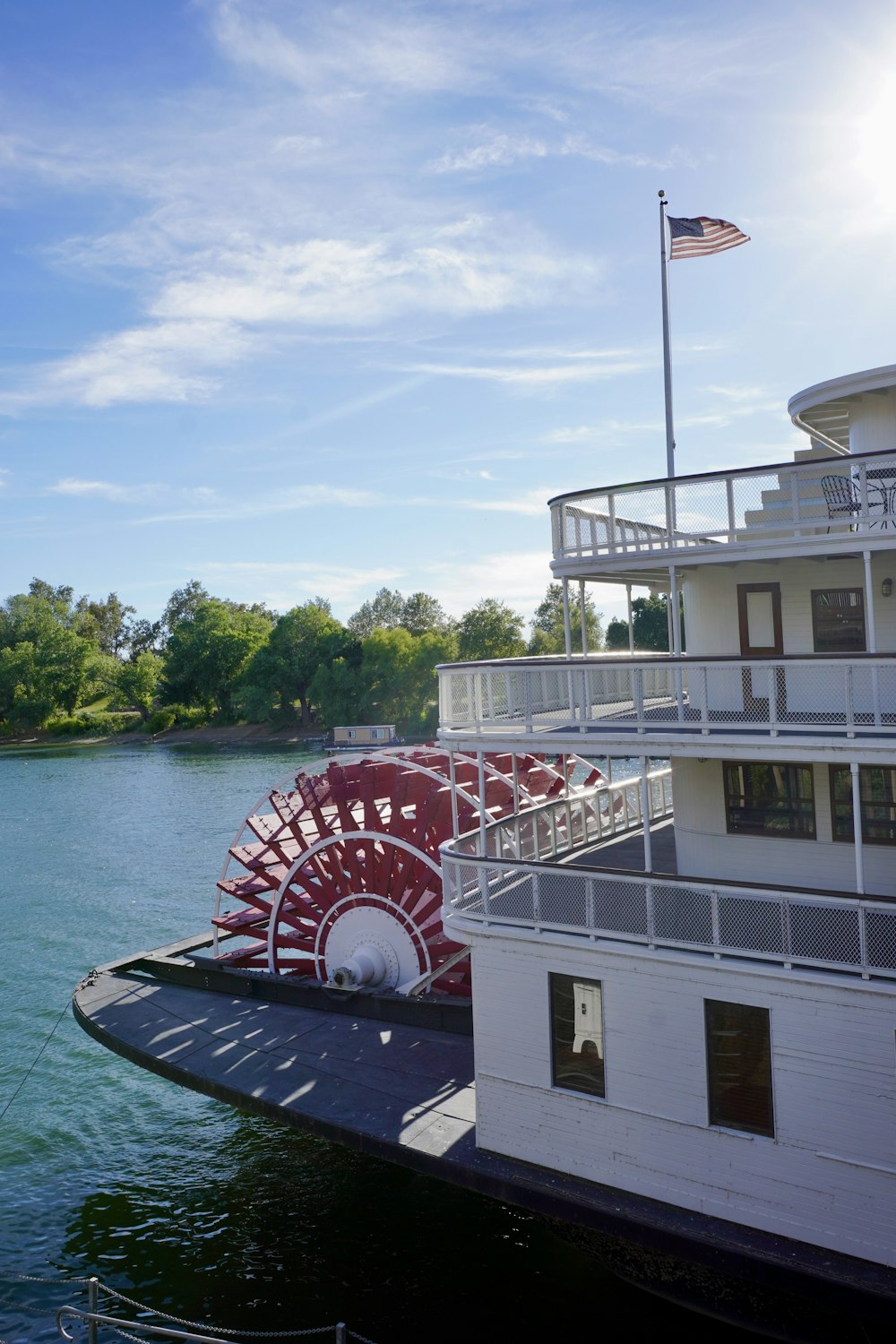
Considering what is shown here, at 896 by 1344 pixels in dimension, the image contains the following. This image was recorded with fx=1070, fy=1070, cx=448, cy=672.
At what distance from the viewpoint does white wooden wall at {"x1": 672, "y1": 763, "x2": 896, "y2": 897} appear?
816 centimetres

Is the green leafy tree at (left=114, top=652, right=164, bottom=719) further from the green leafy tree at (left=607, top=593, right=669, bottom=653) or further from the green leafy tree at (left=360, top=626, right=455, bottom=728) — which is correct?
the green leafy tree at (left=607, top=593, right=669, bottom=653)

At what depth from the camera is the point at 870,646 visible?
25.4ft

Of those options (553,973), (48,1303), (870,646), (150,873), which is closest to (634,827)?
(553,973)

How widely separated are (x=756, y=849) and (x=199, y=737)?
5909cm

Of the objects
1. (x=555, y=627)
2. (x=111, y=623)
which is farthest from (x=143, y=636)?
(x=555, y=627)

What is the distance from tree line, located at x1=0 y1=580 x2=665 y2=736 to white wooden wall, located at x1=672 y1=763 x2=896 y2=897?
1700 inches

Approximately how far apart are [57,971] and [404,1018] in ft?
31.0

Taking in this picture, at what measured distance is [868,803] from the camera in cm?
815

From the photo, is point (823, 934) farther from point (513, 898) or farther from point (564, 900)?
point (513, 898)

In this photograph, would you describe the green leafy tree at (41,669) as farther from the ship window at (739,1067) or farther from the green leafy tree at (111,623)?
the ship window at (739,1067)

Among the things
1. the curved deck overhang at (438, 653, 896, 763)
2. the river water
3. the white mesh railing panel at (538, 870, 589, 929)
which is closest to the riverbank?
the river water

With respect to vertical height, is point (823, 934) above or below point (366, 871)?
above

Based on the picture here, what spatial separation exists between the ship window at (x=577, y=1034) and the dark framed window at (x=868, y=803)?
7.46 feet

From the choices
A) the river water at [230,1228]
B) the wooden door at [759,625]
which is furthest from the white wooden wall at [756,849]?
the river water at [230,1228]
